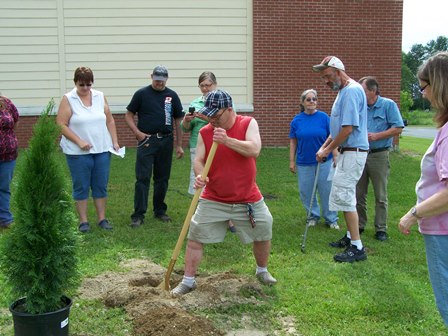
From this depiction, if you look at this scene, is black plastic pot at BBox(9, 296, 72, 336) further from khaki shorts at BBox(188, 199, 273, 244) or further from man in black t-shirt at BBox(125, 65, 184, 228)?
man in black t-shirt at BBox(125, 65, 184, 228)

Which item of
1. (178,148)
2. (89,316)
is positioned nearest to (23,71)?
(178,148)

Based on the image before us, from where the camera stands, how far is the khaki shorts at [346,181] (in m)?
5.48

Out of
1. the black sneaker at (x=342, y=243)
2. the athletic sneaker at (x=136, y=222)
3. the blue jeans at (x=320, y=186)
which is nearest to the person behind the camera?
the black sneaker at (x=342, y=243)

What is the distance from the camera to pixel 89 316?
418 cm

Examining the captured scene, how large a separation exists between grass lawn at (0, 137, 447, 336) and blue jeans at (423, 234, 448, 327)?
1033 millimetres

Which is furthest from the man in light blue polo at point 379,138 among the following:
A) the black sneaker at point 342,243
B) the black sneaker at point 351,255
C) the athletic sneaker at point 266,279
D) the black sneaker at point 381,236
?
the athletic sneaker at point 266,279

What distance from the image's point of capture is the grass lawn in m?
4.08

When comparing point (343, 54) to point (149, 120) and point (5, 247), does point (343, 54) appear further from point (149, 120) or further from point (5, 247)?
point (5, 247)

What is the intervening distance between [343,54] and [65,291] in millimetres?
11797

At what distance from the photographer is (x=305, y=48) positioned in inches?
550

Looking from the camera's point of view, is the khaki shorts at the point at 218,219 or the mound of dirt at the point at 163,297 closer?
the mound of dirt at the point at 163,297

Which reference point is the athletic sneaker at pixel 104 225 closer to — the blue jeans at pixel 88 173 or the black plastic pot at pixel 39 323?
the blue jeans at pixel 88 173

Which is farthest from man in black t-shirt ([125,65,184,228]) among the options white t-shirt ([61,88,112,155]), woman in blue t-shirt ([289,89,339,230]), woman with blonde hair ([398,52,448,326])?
woman with blonde hair ([398,52,448,326])

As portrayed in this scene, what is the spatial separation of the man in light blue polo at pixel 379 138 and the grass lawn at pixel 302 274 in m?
0.37
